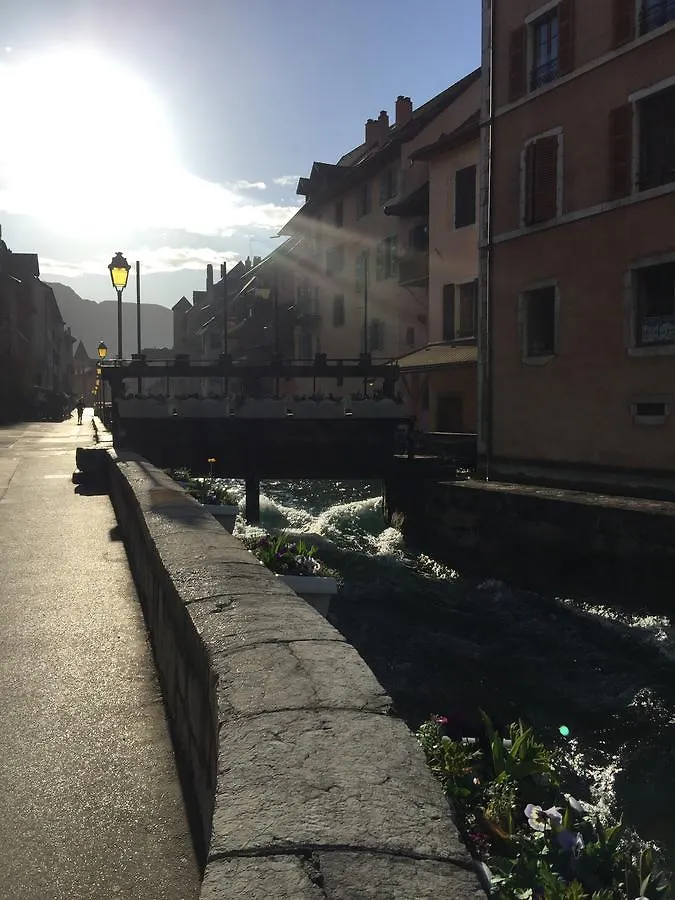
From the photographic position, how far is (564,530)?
595 inches

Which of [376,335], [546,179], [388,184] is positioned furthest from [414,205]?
[546,179]

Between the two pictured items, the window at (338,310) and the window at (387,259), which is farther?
the window at (338,310)

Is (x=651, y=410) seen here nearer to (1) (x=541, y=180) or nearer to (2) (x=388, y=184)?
(1) (x=541, y=180)

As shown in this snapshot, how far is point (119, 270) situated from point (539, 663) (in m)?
10.7

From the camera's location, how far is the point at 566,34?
17.6 metres

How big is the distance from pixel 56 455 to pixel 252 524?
6154 millimetres

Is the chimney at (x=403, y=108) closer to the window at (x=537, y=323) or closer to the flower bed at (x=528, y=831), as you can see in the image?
the window at (x=537, y=323)

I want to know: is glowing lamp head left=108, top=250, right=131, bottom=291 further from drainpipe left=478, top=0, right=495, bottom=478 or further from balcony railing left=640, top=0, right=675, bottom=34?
balcony railing left=640, top=0, right=675, bottom=34

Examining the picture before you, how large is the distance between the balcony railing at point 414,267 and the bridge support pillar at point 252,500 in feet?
42.7

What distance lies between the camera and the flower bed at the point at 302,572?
624 centimetres

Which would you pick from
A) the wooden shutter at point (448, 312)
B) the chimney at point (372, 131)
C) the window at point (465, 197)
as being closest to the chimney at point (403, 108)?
the chimney at point (372, 131)

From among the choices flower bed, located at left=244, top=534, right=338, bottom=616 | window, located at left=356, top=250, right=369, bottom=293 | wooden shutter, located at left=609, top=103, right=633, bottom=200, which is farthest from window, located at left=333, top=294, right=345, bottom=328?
flower bed, located at left=244, top=534, right=338, bottom=616

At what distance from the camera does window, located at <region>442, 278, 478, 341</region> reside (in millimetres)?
27422

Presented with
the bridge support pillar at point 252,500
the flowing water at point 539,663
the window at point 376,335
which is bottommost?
the flowing water at point 539,663
